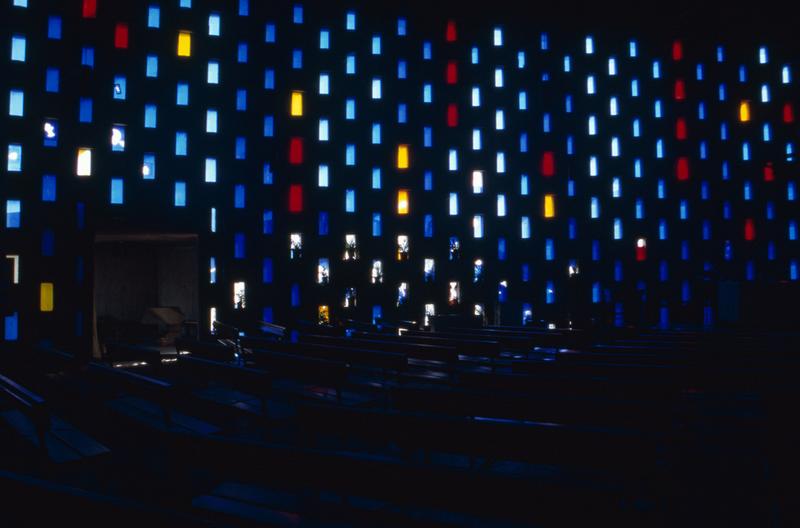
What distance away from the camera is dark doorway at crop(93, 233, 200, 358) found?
1823 centimetres

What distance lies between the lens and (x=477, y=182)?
2070 cm

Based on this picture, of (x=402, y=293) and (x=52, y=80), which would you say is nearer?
(x=52, y=80)

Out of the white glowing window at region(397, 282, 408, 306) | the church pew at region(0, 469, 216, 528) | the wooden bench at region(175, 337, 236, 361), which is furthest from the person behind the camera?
the white glowing window at region(397, 282, 408, 306)

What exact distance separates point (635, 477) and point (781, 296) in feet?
47.1

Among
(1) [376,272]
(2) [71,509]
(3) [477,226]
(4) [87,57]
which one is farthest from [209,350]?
(3) [477,226]

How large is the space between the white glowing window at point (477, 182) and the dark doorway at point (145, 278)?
10161 millimetres

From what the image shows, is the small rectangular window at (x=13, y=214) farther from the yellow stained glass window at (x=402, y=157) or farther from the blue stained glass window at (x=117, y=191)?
the yellow stained glass window at (x=402, y=157)

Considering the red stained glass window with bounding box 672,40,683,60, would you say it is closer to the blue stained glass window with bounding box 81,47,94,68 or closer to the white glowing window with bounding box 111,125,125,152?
the white glowing window with bounding box 111,125,125,152

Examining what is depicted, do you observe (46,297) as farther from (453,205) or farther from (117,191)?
(453,205)

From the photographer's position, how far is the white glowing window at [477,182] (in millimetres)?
20625

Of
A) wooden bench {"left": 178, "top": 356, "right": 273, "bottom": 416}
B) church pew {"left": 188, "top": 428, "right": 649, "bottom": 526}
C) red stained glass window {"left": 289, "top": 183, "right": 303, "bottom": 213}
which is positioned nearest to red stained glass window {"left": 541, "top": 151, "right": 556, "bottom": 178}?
red stained glass window {"left": 289, "top": 183, "right": 303, "bottom": 213}

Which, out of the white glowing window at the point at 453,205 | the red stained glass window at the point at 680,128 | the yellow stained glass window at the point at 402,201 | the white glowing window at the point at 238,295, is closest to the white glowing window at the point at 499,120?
the white glowing window at the point at 453,205

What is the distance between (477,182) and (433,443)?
18448 millimetres

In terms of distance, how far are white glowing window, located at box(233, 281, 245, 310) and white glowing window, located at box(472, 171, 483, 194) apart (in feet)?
30.1
